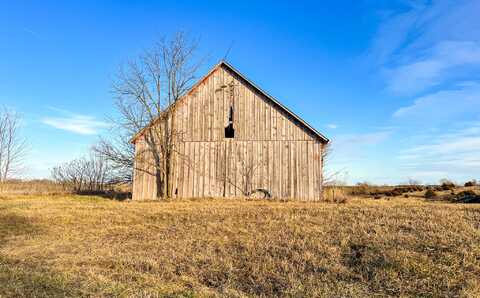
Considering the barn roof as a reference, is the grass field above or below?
below

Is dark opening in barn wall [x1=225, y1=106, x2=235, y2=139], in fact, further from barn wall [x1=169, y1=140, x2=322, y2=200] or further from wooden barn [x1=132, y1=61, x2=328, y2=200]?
barn wall [x1=169, y1=140, x2=322, y2=200]

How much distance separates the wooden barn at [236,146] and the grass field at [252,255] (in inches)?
272

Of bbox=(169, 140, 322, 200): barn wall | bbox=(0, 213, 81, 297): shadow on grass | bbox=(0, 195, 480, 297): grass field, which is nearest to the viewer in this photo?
bbox=(0, 213, 81, 297): shadow on grass

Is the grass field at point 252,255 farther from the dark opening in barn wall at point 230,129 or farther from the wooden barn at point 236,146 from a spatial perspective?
the dark opening in barn wall at point 230,129

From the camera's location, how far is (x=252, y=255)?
24.0ft

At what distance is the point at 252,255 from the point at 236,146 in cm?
1179

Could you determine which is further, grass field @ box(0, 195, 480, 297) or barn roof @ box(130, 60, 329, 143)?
barn roof @ box(130, 60, 329, 143)

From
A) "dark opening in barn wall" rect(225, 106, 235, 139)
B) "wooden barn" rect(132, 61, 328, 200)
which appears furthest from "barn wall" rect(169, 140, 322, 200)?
"dark opening in barn wall" rect(225, 106, 235, 139)

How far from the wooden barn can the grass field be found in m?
6.90

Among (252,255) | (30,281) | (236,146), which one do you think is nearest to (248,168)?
(236,146)

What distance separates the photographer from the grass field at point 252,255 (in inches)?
220

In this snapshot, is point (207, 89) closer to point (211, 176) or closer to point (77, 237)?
point (211, 176)

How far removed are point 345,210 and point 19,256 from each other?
9.62 m

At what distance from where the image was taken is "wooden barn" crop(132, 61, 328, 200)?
1839 centimetres
